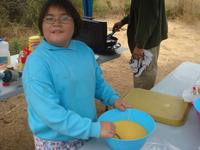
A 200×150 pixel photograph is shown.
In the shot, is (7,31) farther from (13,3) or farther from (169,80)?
(169,80)

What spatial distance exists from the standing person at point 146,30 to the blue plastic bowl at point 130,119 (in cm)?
103

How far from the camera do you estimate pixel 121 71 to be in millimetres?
4129

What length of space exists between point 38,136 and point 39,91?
253 mm

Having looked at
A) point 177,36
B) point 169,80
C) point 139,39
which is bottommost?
point 177,36

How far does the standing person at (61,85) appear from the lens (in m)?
1.11

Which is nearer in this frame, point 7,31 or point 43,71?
point 43,71

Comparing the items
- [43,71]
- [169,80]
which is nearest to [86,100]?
[43,71]

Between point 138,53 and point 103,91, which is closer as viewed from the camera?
point 103,91

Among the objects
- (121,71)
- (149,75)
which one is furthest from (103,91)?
(121,71)

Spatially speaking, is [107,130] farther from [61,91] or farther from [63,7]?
[63,7]

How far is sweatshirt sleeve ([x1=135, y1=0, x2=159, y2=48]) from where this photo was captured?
85.1 inches

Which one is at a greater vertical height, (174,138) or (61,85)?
(61,85)

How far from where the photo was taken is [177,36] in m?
5.57

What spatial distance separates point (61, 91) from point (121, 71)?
2.95 metres
